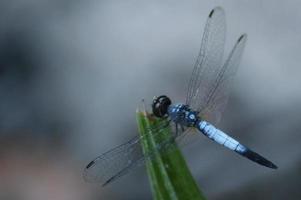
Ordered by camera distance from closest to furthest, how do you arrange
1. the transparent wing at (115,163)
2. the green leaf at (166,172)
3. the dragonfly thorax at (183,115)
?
the green leaf at (166,172)
the transparent wing at (115,163)
the dragonfly thorax at (183,115)

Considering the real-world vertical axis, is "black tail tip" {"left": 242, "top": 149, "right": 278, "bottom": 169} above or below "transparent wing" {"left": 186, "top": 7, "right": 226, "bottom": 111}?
below

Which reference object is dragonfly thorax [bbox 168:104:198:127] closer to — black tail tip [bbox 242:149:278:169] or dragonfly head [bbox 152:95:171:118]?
dragonfly head [bbox 152:95:171:118]

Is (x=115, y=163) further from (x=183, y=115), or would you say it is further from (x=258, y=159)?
(x=258, y=159)

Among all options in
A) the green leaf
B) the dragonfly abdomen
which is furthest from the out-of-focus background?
the green leaf

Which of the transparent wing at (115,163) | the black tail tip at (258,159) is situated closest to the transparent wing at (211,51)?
the black tail tip at (258,159)

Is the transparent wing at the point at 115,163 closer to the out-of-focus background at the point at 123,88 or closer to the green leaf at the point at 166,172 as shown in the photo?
the green leaf at the point at 166,172
